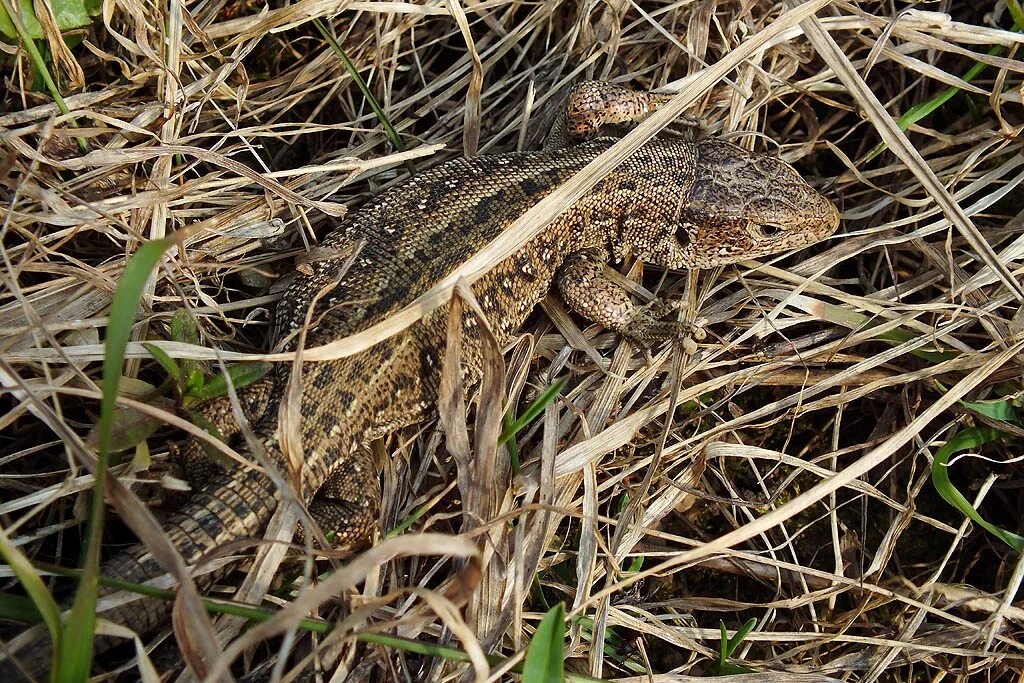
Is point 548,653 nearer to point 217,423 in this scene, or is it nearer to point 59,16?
point 217,423

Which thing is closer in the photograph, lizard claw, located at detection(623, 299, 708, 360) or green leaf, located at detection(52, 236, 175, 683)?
green leaf, located at detection(52, 236, 175, 683)

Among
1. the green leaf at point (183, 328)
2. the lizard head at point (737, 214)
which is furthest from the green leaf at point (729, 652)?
the green leaf at point (183, 328)

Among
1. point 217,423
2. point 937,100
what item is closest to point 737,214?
point 937,100

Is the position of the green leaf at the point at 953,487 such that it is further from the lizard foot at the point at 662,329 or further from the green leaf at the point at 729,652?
the lizard foot at the point at 662,329

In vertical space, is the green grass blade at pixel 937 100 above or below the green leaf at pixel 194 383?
above

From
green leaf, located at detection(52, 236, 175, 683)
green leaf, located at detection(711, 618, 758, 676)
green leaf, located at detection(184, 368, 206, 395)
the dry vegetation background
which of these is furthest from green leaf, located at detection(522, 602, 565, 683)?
green leaf, located at detection(184, 368, 206, 395)

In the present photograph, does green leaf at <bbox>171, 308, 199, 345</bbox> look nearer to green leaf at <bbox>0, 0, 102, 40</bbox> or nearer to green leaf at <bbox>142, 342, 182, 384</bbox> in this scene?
green leaf at <bbox>142, 342, 182, 384</bbox>

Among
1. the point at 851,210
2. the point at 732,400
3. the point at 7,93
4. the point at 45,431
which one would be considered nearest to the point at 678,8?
the point at 851,210

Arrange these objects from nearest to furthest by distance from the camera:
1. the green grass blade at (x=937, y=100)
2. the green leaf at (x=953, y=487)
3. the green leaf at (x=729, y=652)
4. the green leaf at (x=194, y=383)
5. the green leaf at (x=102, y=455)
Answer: the green leaf at (x=102, y=455)
the green leaf at (x=194, y=383)
the green leaf at (x=729, y=652)
the green leaf at (x=953, y=487)
the green grass blade at (x=937, y=100)
